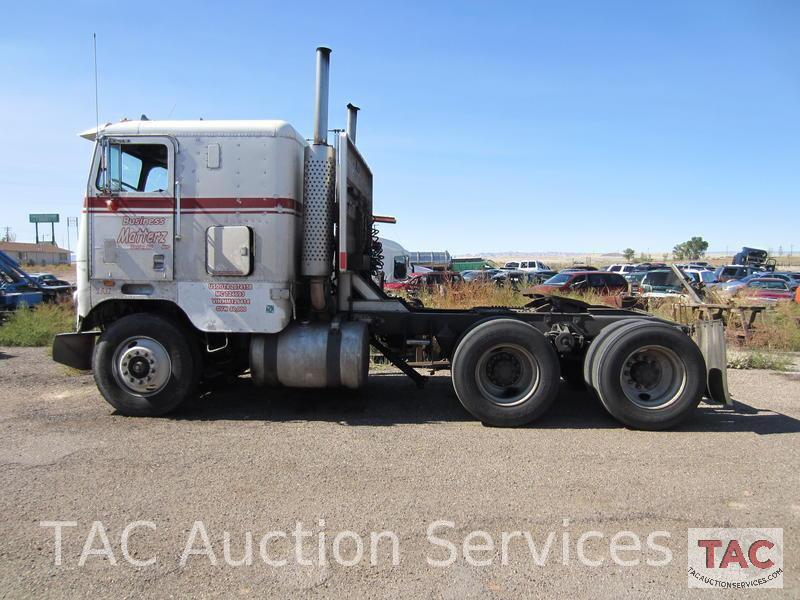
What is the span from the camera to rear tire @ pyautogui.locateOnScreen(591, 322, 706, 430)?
234 inches

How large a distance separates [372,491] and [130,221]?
4063 millimetres

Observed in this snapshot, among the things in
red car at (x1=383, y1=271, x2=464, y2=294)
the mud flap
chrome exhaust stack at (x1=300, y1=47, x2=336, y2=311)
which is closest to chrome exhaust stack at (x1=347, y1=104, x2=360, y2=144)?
Result: chrome exhaust stack at (x1=300, y1=47, x2=336, y2=311)

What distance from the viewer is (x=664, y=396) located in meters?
6.06

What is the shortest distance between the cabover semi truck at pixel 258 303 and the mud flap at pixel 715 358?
0.02 meters

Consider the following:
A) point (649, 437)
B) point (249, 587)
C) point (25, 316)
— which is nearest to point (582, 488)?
point (649, 437)

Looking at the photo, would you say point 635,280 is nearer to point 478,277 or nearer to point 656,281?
point 656,281

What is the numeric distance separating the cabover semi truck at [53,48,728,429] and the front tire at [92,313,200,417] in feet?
0.05

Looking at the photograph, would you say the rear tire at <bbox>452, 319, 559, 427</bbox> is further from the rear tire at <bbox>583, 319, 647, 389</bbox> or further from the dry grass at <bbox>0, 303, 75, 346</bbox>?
the dry grass at <bbox>0, 303, 75, 346</bbox>

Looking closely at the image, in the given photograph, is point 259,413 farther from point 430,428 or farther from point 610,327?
point 610,327

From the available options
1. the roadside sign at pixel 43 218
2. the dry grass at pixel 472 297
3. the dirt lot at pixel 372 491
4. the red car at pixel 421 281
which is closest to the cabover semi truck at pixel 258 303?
the dirt lot at pixel 372 491

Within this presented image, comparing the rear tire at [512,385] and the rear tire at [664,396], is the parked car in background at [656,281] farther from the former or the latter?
the rear tire at [512,385]

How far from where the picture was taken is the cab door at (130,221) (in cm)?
623

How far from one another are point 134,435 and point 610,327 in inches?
201

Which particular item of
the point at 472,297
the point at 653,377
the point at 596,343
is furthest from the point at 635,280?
the point at 596,343
